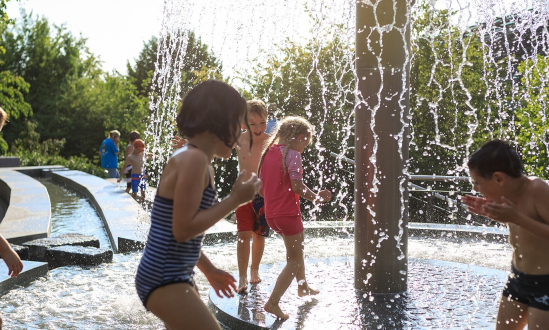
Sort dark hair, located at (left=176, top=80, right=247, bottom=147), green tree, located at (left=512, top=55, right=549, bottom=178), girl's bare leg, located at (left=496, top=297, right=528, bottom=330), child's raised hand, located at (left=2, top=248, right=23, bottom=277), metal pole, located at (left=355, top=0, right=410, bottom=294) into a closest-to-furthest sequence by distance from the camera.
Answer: dark hair, located at (left=176, top=80, right=247, bottom=147), girl's bare leg, located at (left=496, top=297, right=528, bottom=330), child's raised hand, located at (left=2, top=248, right=23, bottom=277), metal pole, located at (left=355, top=0, right=410, bottom=294), green tree, located at (left=512, top=55, right=549, bottom=178)

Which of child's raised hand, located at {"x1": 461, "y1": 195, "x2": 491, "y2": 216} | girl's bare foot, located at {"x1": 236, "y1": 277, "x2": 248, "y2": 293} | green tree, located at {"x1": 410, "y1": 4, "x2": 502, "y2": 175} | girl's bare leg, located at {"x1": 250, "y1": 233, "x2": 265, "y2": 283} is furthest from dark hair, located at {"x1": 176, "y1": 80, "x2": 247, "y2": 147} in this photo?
green tree, located at {"x1": 410, "y1": 4, "x2": 502, "y2": 175}

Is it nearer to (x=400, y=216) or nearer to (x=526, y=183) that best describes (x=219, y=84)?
(x=526, y=183)

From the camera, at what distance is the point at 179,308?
2.11 metres

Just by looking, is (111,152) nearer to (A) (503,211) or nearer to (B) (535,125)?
(B) (535,125)

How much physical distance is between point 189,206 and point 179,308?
372mm

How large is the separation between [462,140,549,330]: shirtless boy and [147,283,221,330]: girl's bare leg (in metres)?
1.28

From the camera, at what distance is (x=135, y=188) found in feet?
41.9

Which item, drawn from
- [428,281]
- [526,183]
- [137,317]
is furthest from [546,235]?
[137,317]

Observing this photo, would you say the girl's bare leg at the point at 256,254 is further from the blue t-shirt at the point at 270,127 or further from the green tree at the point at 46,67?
the green tree at the point at 46,67

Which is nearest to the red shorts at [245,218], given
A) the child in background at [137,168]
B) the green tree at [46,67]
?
the child in background at [137,168]

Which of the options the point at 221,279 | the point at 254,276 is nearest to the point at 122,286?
the point at 254,276

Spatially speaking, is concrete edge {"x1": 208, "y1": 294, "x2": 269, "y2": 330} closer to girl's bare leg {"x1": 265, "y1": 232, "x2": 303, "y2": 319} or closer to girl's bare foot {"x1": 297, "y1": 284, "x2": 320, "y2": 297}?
girl's bare leg {"x1": 265, "y1": 232, "x2": 303, "y2": 319}

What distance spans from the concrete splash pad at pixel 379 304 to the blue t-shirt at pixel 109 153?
42.3 feet

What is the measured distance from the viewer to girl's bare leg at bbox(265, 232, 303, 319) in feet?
12.8
